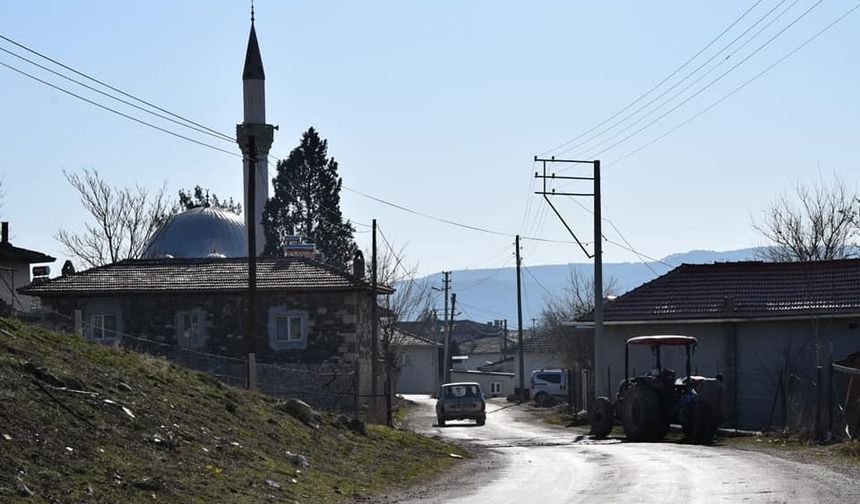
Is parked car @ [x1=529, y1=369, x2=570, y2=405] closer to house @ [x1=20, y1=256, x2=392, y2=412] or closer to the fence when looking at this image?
house @ [x1=20, y1=256, x2=392, y2=412]

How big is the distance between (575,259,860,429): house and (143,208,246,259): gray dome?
28419 millimetres

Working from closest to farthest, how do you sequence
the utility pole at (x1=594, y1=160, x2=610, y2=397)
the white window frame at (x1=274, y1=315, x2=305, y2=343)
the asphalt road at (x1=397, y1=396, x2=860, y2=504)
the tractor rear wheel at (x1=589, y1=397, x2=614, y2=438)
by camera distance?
the asphalt road at (x1=397, y1=396, x2=860, y2=504)
the tractor rear wheel at (x1=589, y1=397, x2=614, y2=438)
the utility pole at (x1=594, y1=160, x2=610, y2=397)
the white window frame at (x1=274, y1=315, x2=305, y2=343)

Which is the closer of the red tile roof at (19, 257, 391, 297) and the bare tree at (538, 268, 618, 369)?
the red tile roof at (19, 257, 391, 297)

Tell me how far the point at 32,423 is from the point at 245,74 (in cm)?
5263

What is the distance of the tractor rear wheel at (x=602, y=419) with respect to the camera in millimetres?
35125

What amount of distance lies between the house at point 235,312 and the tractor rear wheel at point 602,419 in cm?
997

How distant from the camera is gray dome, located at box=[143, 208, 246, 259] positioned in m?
67.6

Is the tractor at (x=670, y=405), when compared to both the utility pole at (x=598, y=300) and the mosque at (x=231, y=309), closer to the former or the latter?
the utility pole at (x=598, y=300)

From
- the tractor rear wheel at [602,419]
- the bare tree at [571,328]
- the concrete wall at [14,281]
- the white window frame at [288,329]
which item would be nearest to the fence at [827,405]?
the tractor rear wheel at [602,419]

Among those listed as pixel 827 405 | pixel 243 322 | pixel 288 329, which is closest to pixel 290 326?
pixel 288 329

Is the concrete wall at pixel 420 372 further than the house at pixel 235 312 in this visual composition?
Yes

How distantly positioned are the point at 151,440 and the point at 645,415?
57.6 ft

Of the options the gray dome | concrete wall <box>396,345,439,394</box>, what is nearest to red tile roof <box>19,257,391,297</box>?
the gray dome

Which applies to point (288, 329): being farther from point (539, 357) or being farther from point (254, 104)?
point (539, 357)
